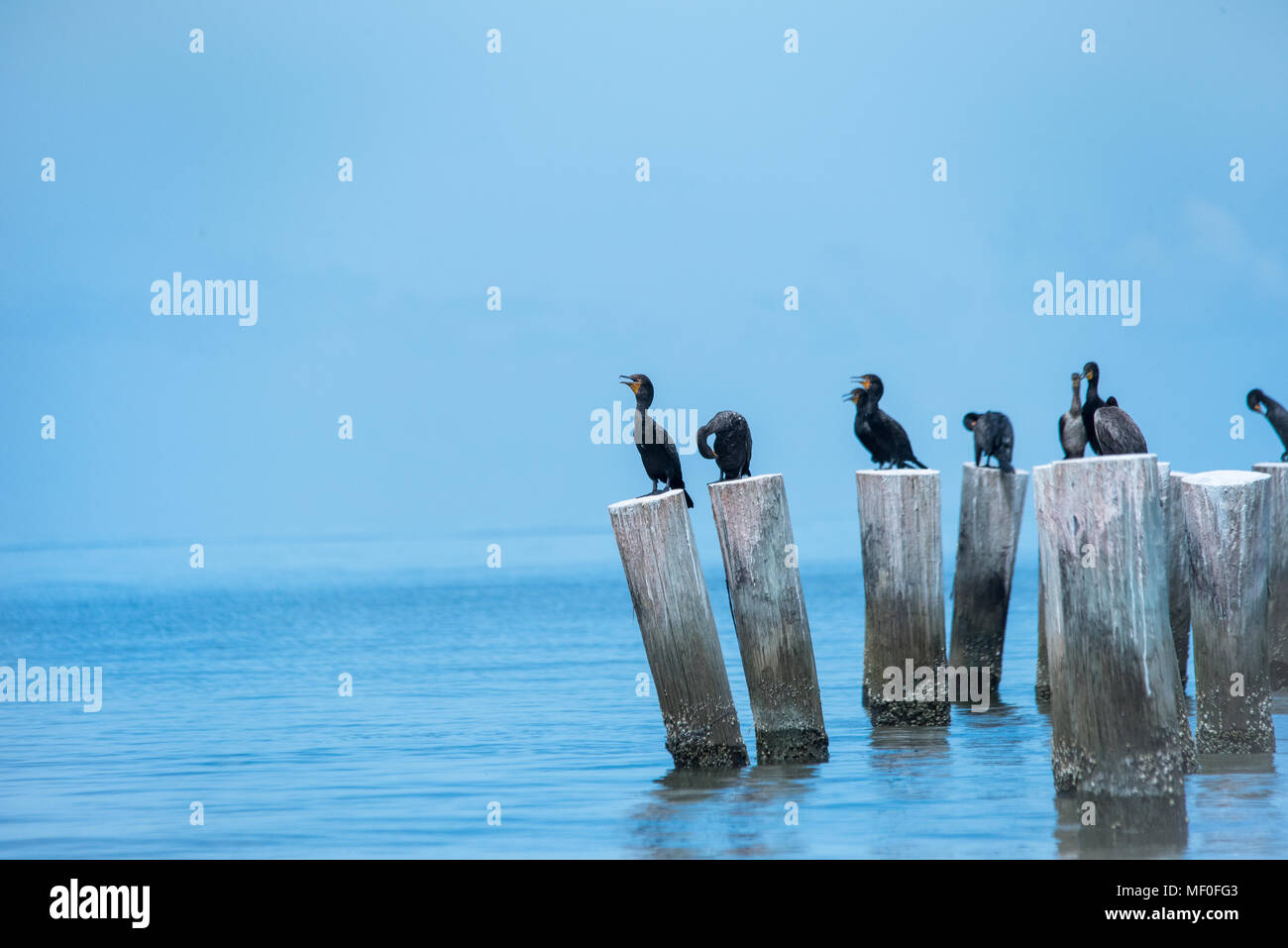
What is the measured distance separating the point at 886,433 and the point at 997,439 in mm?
926

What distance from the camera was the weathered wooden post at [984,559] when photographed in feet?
37.5

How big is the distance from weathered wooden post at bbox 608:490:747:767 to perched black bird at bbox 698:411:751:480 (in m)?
1.29

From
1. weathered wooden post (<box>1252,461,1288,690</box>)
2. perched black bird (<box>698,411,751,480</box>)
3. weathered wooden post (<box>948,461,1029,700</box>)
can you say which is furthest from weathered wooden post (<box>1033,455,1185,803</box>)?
weathered wooden post (<box>948,461,1029,700</box>)

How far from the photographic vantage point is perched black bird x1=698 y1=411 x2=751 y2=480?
9531mm

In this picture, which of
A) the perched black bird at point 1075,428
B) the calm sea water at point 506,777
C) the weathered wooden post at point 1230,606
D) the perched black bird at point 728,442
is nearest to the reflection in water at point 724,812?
the calm sea water at point 506,777

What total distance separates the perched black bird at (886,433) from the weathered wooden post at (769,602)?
2795 millimetres

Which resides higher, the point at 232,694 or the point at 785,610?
the point at 785,610

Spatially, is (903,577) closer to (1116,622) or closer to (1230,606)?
(1230,606)

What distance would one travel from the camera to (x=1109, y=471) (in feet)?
19.7

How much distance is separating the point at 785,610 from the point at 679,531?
0.91 meters

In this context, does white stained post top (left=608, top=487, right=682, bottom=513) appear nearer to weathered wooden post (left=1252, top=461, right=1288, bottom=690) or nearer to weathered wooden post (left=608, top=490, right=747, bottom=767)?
weathered wooden post (left=608, top=490, right=747, bottom=767)
